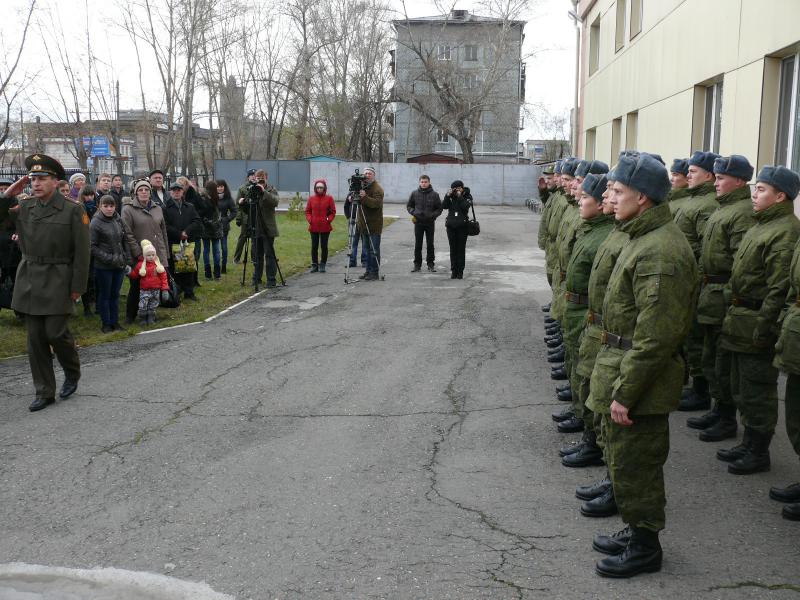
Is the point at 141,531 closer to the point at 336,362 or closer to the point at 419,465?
the point at 419,465

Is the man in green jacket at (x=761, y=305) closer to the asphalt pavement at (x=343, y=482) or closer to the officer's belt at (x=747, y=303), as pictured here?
the officer's belt at (x=747, y=303)

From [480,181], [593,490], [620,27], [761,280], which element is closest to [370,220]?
[620,27]

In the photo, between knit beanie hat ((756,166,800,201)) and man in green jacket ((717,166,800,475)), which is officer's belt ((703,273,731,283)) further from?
knit beanie hat ((756,166,800,201))

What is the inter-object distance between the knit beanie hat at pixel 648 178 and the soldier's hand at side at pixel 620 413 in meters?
1.05

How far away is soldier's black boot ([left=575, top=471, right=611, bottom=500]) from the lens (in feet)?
16.6

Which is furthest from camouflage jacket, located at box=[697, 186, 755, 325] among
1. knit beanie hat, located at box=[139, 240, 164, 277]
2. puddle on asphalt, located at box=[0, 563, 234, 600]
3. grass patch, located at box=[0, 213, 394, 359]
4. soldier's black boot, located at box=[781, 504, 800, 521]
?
knit beanie hat, located at box=[139, 240, 164, 277]

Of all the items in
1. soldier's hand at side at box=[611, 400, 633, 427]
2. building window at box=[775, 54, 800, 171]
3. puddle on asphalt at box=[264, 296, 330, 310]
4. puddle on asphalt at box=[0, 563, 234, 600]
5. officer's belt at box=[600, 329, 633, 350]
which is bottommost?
puddle on asphalt at box=[264, 296, 330, 310]

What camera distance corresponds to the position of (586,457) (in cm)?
576

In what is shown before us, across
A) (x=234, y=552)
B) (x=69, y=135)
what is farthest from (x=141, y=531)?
(x=69, y=135)

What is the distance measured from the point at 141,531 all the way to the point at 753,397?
4076 millimetres

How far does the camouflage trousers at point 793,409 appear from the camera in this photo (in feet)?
16.8

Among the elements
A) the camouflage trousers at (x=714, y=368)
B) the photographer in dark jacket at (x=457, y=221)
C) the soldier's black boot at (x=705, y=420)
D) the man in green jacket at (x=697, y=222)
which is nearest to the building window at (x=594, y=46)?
the photographer in dark jacket at (x=457, y=221)

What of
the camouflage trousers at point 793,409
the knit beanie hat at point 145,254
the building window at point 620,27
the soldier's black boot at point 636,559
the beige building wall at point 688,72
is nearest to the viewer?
the soldier's black boot at point 636,559

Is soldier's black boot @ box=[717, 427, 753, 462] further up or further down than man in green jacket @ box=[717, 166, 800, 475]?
further down
